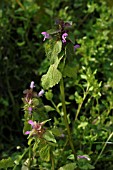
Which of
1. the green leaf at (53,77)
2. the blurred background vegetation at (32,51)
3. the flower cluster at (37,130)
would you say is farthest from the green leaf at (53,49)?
the blurred background vegetation at (32,51)

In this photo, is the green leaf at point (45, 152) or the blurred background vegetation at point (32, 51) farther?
the blurred background vegetation at point (32, 51)

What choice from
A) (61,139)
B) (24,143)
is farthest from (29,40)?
(61,139)

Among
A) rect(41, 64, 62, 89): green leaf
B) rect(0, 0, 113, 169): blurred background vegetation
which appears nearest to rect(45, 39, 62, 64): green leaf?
rect(41, 64, 62, 89): green leaf

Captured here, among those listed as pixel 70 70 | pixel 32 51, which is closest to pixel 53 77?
pixel 70 70

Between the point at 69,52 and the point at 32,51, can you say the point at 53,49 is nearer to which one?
the point at 69,52

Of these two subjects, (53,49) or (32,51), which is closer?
(53,49)

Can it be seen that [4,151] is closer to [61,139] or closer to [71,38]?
[61,139]

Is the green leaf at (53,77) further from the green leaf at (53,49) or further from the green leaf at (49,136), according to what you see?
the green leaf at (49,136)

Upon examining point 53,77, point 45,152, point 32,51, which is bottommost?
point 45,152
